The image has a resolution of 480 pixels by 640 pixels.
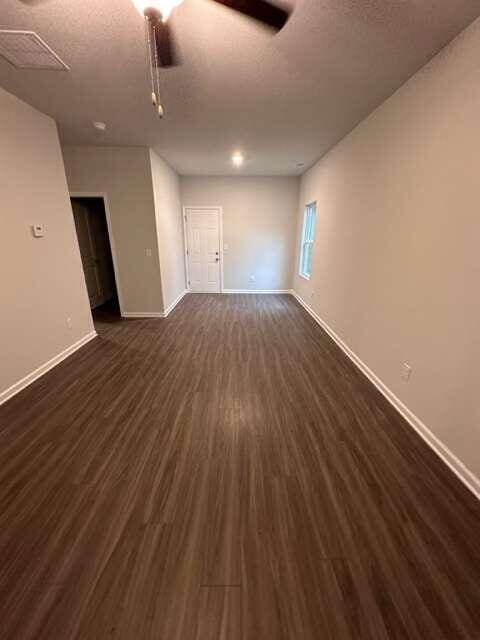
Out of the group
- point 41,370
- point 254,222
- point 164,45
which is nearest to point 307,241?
point 254,222

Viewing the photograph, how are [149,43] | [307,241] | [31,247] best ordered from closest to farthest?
1. [149,43]
2. [31,247]
3. [307,241]

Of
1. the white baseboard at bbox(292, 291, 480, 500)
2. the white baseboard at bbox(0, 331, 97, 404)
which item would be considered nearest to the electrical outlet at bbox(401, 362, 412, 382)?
the white baseboard at bbox(292, 291, 480, 500)

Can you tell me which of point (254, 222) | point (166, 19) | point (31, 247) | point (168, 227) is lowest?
point (31, 247)

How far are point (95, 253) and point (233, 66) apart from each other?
452cm

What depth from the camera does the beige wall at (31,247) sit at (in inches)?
90.7

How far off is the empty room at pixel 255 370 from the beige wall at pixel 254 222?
2.03 meters

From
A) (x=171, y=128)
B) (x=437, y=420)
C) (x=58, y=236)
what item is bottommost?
(x=437, y=420)

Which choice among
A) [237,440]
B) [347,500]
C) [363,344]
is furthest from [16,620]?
[363,344]

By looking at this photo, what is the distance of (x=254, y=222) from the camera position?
5910 millimetres

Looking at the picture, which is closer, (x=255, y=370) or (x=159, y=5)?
(x=159, y=5)

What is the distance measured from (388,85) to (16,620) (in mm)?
4026

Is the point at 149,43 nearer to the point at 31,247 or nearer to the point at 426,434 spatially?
the point at 31,247

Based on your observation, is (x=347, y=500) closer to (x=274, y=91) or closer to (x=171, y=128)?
(x=274, y=91)

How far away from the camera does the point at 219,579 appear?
109 centimetres
